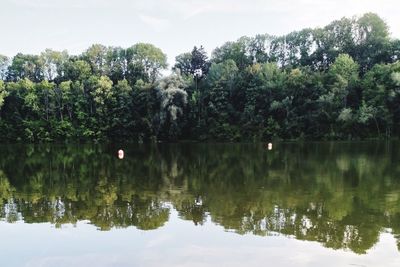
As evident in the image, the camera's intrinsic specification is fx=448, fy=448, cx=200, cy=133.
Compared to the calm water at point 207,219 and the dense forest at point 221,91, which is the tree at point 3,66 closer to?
the dense forest at point 221,91

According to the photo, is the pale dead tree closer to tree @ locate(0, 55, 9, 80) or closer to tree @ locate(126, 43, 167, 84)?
tree @ locate(126, 43, 167, 84)

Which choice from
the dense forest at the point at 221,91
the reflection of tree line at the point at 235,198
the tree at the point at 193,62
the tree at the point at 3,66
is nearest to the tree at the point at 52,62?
the dense forest at the point at 221,91

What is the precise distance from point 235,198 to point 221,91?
206 ft

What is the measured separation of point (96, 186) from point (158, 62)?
73.1 m

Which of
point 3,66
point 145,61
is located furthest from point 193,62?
point 3,66

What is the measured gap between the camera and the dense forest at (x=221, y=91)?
71375 mm

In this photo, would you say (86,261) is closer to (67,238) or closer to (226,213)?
(67,238)

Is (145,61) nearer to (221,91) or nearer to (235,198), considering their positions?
(221,91)

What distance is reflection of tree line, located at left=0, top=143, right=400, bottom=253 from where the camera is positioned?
49.6ft

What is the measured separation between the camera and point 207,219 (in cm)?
1642

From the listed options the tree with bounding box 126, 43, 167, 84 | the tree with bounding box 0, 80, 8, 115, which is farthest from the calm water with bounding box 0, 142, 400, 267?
the tree with bounding box 126, 43, 167, 84

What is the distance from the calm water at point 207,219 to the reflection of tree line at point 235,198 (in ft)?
0.17

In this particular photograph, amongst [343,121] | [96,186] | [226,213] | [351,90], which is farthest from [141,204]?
[351,90]

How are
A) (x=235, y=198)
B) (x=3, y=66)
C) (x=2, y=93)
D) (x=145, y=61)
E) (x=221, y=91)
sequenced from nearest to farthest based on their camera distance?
(x=235, y=198)
(x=221, y=91)
(x=2, y=93)
(x=145, y=61)
(x=3, y=66)
